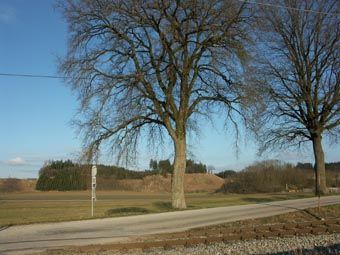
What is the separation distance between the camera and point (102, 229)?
21984mm

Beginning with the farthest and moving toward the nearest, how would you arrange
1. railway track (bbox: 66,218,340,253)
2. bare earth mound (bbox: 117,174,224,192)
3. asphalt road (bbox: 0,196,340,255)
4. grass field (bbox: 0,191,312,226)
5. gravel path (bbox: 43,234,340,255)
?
bare earth mound (bbox: 117,174,224,192), grass field (bbox: 0,191,312,226), asphalt road (bbox: 0,196,340,255), railway track (bbox: 66,218,340,253), gravel path (bbox: 43,234,340,255)

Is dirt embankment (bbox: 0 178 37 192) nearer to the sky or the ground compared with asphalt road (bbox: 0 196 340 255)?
nearer to the sky

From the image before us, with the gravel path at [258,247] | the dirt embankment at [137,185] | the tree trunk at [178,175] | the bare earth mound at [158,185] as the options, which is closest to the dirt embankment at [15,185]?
the dirt embankment at [137,185]

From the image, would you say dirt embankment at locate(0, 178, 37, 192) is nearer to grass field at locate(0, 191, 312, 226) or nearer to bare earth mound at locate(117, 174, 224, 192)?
bare earth mound at locate(117, 174, 224, 192)

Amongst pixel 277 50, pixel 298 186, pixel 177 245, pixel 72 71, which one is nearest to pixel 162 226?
pixel 177 245

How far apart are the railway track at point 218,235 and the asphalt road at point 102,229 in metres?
1.58

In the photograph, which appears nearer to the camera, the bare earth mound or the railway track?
the railway track

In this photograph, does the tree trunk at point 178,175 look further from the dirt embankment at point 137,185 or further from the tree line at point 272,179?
the dirt embankment at point 137,185

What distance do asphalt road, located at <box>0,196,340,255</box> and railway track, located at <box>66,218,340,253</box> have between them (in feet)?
5.17

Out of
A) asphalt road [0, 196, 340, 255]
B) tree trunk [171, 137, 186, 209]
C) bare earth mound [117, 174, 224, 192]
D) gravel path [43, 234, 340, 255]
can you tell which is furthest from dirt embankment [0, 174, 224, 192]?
gravel path [43, 234, 340, 255]

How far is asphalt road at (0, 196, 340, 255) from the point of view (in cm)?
1797

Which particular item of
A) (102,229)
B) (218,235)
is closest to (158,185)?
(102,229)

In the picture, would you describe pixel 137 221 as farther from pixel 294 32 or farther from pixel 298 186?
pixel 298 186

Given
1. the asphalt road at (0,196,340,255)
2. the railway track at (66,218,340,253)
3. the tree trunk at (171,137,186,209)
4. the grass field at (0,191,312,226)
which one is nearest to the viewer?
the railway track at (66,218,340,253)
